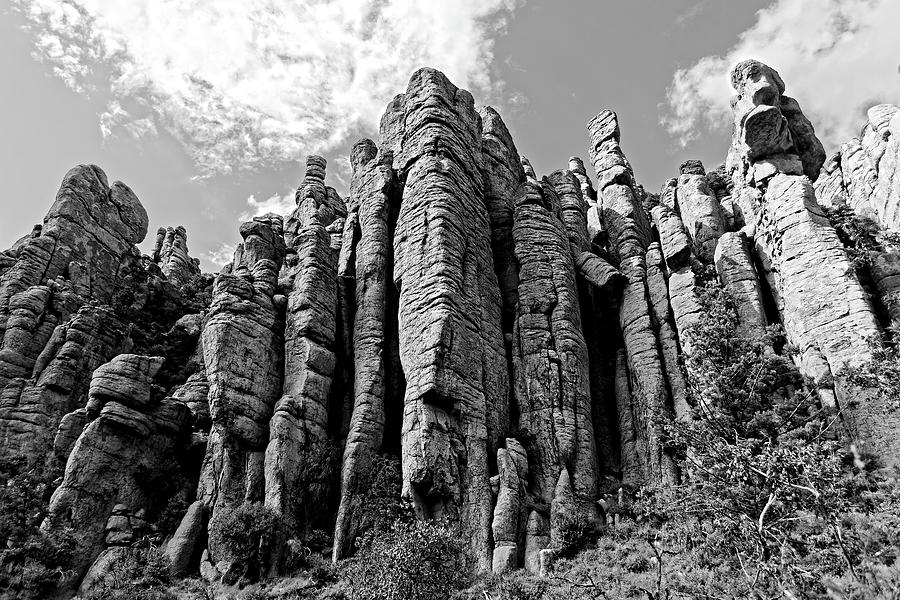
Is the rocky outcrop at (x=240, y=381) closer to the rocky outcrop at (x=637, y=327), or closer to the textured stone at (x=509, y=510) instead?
the textured stone at (x=509, y=510)

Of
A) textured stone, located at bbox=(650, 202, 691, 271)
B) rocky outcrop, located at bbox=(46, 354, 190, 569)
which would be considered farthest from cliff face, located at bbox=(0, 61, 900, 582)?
textured stone, located at bbox=(650, 202, 691, 271)

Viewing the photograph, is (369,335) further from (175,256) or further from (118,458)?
(175,256)

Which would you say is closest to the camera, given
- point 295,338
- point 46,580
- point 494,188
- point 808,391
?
point 46,580

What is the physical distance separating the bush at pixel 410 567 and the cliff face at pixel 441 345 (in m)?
3.09

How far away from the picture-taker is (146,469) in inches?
1348

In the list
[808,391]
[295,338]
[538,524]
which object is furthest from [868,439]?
[295,338]

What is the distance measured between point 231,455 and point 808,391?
32115mm

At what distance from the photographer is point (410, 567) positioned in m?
23.3

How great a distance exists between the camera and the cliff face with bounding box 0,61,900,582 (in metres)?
31.5

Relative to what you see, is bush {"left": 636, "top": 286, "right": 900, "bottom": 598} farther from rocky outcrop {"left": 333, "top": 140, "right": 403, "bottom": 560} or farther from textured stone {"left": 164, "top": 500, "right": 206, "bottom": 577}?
textured stone {"left": 164, "top": 500, "right": 206, "bottom": 577}

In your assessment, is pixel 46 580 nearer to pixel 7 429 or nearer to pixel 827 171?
pixel 7 429

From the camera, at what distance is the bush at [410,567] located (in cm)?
2291

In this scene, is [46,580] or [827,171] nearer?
[46,580]

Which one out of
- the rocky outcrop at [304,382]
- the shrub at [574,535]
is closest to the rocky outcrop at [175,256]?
the rocky outcrop at [304,382]
